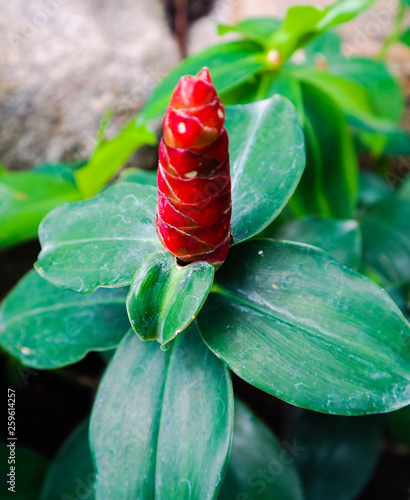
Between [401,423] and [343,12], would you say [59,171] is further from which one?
[401,423]

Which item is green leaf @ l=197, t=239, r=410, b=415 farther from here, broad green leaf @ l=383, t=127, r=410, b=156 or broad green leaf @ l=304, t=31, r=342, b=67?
broad green leaf @ l=304, t=31, r=342, b=67

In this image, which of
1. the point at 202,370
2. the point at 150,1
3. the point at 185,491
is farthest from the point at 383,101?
the point at 185,491

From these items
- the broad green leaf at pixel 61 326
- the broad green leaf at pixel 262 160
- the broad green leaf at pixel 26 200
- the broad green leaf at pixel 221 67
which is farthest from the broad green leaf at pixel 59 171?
the broad green leaf at pixel 262 160

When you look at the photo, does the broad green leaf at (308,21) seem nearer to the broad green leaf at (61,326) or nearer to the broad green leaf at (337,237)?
the broad green leaf at (337,237)

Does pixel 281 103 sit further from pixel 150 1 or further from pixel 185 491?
pixel 150 1

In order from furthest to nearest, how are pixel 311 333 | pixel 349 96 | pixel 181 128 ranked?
→ pixel 349 96, pixel 311 333, pixel 181 128

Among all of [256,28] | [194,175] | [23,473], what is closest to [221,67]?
[256,28]

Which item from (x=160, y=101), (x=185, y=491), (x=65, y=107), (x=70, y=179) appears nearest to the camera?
(x=185, y=491)
